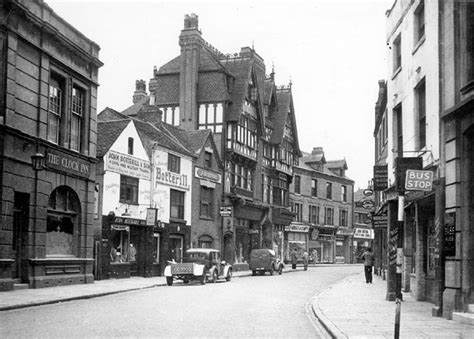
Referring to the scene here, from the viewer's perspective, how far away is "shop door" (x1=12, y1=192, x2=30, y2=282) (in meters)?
21.3

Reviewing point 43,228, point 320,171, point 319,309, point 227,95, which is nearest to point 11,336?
point 319,309

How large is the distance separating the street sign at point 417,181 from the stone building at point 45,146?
40.0 ft

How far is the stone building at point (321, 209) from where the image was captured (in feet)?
210

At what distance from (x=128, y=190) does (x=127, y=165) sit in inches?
51.1

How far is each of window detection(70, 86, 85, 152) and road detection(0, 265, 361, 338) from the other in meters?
7.13

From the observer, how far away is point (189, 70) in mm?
44562

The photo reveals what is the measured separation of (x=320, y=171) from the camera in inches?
2709

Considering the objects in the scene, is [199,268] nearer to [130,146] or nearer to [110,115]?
[130,146]

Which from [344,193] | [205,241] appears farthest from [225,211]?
[344,193]

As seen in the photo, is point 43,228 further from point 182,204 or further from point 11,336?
point 182,204

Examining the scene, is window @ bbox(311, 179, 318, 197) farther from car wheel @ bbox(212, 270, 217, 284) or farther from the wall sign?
car wheel @ bbox(212, 270, 217, 284)

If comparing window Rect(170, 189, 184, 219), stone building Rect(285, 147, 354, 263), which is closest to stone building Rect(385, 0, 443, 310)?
window Rect(170, 189, 184, 219)

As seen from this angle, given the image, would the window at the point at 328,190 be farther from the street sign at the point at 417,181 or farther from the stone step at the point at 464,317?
the street sign at the point at 417,181

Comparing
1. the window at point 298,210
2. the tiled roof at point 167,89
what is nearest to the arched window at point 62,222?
the tiled roof at point 167,89
